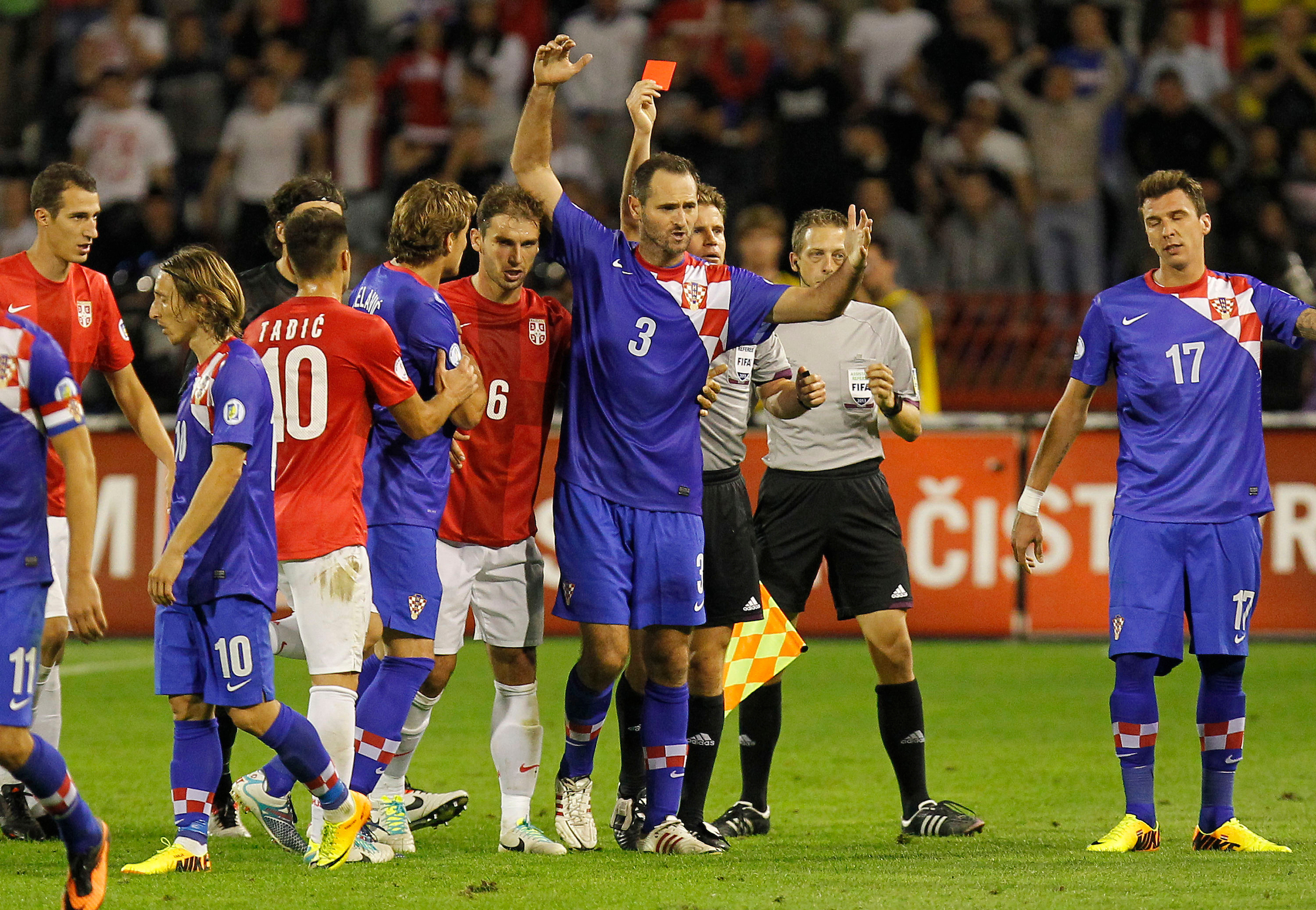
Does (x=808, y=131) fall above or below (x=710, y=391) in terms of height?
above

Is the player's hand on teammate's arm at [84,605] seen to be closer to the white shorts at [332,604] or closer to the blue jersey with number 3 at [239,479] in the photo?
the blue jersey with number 3 at [239,479]

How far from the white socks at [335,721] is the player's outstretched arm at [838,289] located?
210 centimetres

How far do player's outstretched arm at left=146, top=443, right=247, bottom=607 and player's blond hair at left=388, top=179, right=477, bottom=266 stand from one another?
3.97 feet

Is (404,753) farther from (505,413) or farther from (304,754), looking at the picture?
(505,413)

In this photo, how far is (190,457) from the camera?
19.3 ft

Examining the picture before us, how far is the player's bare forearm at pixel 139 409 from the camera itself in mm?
7094

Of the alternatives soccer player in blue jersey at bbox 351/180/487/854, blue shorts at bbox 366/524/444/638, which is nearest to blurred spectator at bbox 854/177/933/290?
soccer player in blue jersey at bbox 351/180/487/854

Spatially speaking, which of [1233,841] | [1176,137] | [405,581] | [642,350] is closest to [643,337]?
[642,350]

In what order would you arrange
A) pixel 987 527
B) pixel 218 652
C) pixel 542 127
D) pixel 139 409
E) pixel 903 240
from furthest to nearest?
pixel 903 240 < pixel 987 527 < pixel 139 409 < pixel 542 127 < pixel 218 652

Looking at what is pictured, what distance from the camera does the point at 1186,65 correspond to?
16.3m

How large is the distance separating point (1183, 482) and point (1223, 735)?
3.19ft

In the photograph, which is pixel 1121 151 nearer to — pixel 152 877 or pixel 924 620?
pixel 924 620

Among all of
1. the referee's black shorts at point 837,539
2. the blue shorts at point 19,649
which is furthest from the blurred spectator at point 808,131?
the blue shorts at point 19,649

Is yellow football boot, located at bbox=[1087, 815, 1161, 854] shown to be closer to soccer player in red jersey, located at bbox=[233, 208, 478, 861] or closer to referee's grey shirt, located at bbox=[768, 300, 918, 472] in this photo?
referee's grey shirt, located at bbox=[768, 300, 918, 472]
